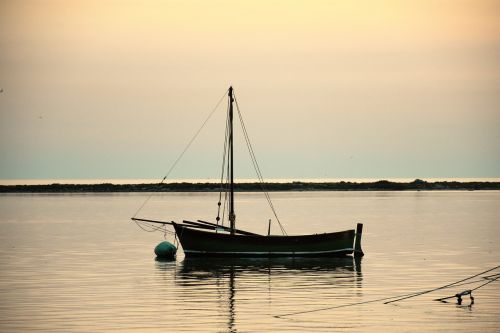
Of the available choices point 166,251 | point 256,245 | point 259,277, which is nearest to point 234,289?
point 259,277

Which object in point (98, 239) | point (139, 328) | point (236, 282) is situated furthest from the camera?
point (98, 239)

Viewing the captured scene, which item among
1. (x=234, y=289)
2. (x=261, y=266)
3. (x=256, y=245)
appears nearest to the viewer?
(x=234, y=289)

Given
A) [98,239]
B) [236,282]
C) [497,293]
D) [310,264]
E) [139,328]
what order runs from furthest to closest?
[98,239] → [310,264] → [236,282] → [497,293] → [139,328]

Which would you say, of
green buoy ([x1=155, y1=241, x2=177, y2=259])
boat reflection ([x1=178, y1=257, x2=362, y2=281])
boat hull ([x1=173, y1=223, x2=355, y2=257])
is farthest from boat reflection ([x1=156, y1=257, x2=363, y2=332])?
green buoy ([x1=155, y1=241, x2=177, y2=259])

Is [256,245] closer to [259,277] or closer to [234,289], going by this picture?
[259,277]

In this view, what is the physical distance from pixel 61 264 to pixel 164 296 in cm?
1402

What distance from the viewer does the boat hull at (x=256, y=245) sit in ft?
161

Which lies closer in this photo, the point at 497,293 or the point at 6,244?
the point at 497,293

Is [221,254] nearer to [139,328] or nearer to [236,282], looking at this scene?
[236,282]

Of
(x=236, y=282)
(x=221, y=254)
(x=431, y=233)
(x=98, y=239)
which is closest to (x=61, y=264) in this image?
(x=221, y=254)

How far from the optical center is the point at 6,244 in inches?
2469

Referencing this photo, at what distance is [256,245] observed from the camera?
48969mm

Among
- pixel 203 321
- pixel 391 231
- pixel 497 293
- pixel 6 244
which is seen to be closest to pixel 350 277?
pixel 497 293

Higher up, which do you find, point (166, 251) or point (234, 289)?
point (166, 251)
